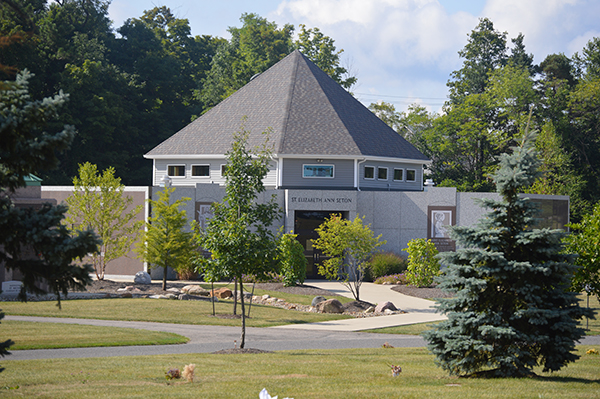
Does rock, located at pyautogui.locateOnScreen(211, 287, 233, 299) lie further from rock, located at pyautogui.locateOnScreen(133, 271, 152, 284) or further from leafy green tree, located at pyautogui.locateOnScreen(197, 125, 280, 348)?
leafy green tree, located at pyautogui.locateOnScreen(197, 125, 280, 348)

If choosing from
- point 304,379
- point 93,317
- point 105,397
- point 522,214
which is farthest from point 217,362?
point 93,317

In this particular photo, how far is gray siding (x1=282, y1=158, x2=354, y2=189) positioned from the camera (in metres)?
34.8

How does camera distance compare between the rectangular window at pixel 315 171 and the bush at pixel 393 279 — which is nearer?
the bush at pixel 393 279

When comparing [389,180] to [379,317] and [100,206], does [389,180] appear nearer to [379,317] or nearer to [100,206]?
[379,317]

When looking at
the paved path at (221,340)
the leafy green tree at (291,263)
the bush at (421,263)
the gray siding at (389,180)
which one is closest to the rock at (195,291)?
the leafy green tree at (291,263)

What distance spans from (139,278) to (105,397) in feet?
64.0

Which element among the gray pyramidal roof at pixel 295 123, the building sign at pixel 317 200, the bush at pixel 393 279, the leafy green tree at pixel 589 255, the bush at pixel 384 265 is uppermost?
the gray pyramidal roof at pixel 295 123

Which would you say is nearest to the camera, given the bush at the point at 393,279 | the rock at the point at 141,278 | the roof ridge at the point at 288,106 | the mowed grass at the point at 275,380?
the mowed grass at the point at 275,380

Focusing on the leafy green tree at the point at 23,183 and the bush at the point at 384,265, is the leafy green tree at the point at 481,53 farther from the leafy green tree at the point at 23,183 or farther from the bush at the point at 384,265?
the leafy green tree at the point at 23,183

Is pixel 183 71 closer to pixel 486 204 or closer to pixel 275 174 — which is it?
pixel 275 174

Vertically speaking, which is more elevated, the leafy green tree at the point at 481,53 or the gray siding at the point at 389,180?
the leafy green tree at the point at 481,53

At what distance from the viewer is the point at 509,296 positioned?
10.5 m

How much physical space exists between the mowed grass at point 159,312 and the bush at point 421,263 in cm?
744

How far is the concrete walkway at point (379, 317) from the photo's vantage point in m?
19.1
